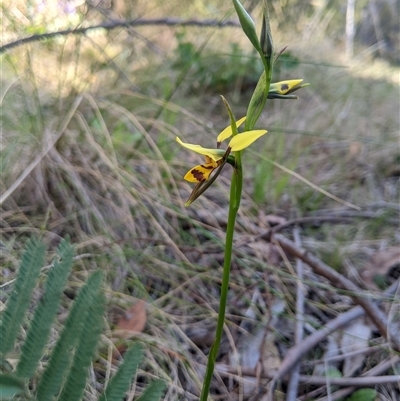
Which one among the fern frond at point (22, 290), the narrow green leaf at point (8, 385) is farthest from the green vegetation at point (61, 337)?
the narrow green leaf at point (8, 385)

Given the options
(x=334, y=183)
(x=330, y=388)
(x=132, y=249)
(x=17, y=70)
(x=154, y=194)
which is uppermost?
(x=334, y=183)

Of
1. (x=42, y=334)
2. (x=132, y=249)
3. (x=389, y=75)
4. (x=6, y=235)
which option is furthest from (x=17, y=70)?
(x=389, y=75)

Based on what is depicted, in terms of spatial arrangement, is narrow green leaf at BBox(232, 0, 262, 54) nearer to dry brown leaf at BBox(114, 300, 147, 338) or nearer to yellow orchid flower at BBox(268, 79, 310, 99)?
yellow orchid flower at BBox(268, 79, 310, 99)

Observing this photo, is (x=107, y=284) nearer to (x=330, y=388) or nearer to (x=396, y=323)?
(x=330, y=388)

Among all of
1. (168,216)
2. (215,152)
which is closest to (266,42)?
(215,152)

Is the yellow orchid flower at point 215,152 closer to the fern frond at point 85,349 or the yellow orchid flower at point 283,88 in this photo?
the yellow orchid flower at point 283,88

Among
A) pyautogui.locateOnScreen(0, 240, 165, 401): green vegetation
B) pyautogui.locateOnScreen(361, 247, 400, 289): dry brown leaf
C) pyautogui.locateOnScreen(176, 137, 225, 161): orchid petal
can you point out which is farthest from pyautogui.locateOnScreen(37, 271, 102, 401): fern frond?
pyautogui.locateOnScreen(361, 247, 400, 289): dry brown leaf

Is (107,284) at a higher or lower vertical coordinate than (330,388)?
higher
